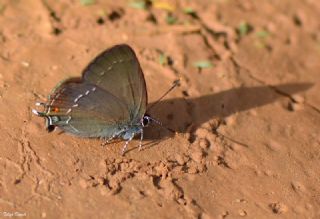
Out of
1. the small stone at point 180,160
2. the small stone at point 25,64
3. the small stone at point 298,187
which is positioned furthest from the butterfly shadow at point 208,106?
the small stone at point 25,64

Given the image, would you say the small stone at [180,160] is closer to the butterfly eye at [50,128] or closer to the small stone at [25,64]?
the butterfly eye at [50,128]

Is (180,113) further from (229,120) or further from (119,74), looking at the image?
(119,74)

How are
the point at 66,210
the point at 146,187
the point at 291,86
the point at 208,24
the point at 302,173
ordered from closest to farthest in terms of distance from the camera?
the point at 66,210 → the point at 146,187 → the point at 302,173 → the point at 291,86 → the point at 208,24

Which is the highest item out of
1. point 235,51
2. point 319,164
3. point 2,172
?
point 2,172

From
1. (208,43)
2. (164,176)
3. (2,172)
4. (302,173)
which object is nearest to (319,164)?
(302,173)

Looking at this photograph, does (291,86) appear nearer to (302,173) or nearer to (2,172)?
(302,173)

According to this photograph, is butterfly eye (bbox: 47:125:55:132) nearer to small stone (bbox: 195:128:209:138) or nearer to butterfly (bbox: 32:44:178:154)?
butterfly (bbox: 32:44:178:154)

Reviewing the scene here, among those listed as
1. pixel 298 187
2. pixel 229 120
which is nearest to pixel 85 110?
pixel 229 120
